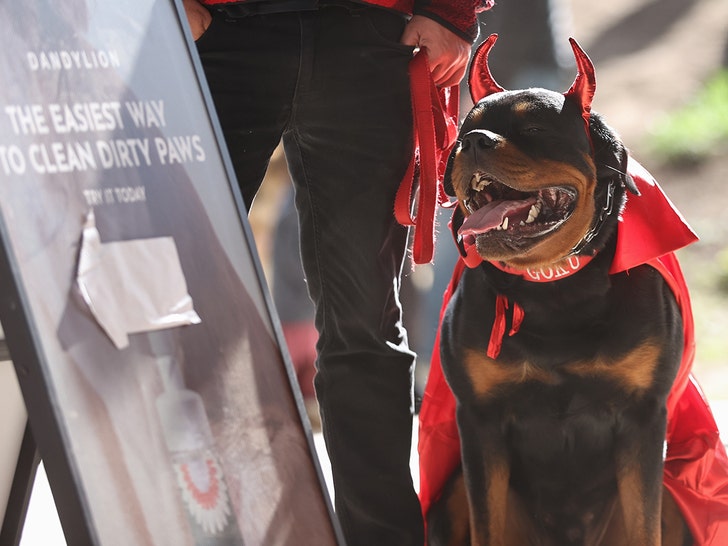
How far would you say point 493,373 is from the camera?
247 cm

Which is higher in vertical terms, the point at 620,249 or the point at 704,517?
the point at 620,249

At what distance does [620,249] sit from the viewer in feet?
7.82

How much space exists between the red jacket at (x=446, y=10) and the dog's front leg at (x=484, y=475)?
2.82 ft

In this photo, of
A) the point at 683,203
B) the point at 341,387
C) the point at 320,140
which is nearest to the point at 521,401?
the point at 341,387

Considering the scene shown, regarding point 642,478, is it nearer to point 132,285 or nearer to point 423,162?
point 423,162

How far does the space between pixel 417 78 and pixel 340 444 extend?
846 millimetres

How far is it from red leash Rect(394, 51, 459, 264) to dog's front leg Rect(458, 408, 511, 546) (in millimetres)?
408

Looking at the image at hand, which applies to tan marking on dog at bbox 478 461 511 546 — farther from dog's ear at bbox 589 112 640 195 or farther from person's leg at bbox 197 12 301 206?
person's leg at bbox 197 12 301 206

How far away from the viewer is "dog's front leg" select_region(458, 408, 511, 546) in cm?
251

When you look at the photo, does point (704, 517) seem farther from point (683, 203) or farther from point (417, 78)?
point (683, 203)

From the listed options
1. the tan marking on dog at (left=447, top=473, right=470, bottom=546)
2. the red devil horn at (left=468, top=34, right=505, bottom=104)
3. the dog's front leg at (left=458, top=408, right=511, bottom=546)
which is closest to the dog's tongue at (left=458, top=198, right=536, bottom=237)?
the red devil horn at (left=468, top=34, right=505, bottom=104)

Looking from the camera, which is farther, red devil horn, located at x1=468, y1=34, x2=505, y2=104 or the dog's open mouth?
red devil horn, located at x1=468, y1=34, x2=505, y2=104

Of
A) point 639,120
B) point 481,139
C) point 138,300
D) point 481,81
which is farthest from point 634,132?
point 138,300

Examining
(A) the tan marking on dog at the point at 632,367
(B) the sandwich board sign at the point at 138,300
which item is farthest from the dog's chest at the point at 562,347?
(B) the sandwich board sign at the point at 138,300
